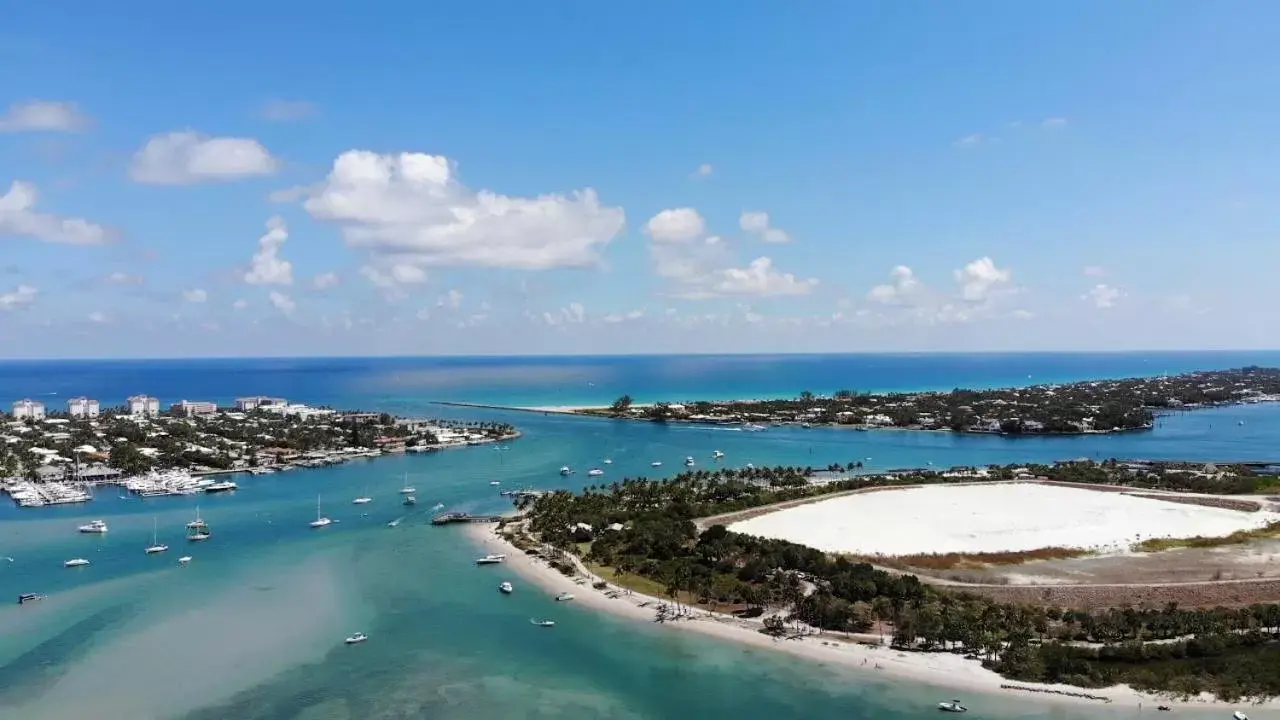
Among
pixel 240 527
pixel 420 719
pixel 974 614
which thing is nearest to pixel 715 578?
pixel 974 614

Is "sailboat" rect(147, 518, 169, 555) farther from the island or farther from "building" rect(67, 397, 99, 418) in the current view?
"building" rect(67, 397, 99, 418)

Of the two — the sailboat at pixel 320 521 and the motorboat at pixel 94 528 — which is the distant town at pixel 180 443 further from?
the sailboat at pixel 320 521

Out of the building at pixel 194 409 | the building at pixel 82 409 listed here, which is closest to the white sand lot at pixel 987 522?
the building at pixel 194 409

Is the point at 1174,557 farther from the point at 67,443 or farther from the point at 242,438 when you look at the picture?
the point at 67,443

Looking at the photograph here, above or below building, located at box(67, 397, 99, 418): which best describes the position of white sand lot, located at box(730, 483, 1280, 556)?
below

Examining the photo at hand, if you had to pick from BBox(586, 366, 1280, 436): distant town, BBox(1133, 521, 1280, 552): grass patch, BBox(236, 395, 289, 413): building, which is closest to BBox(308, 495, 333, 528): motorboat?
BBox(1133, 521, 1280, 552): grass patch

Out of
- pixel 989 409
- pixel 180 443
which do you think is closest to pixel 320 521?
pixel 180 443

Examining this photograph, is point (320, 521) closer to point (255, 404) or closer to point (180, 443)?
point (180, 443)
